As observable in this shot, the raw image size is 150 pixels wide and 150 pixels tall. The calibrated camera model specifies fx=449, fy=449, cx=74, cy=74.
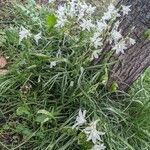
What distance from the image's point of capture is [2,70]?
3.73 meters

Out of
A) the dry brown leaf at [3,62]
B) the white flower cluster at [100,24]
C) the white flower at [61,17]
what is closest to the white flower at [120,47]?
the white flower cluster at [100,24]

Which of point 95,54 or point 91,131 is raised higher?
point 95,54

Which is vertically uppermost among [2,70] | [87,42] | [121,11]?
[121,11]

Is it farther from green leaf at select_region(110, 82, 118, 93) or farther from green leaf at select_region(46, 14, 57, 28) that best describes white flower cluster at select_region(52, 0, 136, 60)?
green leaf at select_region(110, 82, 118, 93)

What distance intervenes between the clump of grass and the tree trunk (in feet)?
0.36

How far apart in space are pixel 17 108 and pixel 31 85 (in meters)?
0.25

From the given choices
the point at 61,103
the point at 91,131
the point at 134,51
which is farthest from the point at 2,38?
the point at 91,131

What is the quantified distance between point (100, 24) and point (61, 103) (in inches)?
26.7

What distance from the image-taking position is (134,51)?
343 centimetres

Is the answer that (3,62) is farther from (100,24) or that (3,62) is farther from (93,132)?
(93,132)

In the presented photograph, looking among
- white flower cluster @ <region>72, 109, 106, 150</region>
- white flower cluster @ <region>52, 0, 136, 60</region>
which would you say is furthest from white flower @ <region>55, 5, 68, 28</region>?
white flower cluster @ <region>72, 109, 106, 150</region>

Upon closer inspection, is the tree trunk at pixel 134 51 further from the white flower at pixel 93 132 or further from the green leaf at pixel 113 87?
the white flower at pixel 93 132

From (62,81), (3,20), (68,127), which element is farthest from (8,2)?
(68,127)

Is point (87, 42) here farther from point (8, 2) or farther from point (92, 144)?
point (8, 2)
